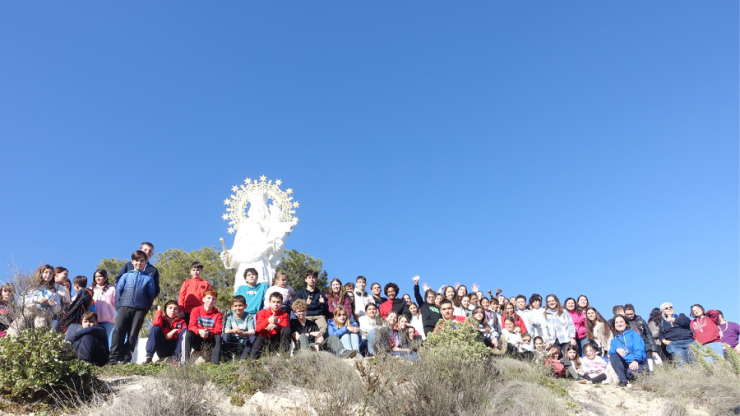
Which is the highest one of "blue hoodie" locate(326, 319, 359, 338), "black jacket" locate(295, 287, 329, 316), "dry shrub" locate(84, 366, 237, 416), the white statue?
the white statue

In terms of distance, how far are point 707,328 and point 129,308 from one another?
31.8 feet

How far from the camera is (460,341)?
7.11m

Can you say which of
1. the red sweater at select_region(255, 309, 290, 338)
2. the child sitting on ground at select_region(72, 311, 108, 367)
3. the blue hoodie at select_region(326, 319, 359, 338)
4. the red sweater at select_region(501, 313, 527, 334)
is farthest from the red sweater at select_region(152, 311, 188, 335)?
the red sweater at select_region(501, 313, 527, 334)

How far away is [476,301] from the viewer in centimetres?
1030

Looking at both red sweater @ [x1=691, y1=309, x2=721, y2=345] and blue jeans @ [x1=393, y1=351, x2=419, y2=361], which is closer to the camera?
blue jeans @ [x1=393, y1=351, x2=419, y2=361]

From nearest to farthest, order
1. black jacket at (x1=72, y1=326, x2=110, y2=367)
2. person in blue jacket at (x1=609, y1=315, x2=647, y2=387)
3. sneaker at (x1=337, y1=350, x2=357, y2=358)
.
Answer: black jacket at (x1=72, y1=326, x2=110, y2=367) < sneaker at (x1=337, y1=350, x2=357, y2=358) < person in blue jacket at (x1=609, y1=315, x2=647, y2=387)

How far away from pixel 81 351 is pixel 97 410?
127cm

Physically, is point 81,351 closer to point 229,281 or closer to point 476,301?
point 476,301

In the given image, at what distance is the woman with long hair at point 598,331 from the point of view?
31.2ft

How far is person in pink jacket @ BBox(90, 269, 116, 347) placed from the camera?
775 cm

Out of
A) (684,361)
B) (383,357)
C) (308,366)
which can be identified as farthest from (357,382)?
(684,361)

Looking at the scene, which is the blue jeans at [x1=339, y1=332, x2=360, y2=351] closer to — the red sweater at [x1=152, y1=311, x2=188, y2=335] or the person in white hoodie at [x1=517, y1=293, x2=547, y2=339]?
the red sweater at [x1=152, y1=311, x2=188, y2=335]

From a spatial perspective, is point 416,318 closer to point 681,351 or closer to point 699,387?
point 699,387

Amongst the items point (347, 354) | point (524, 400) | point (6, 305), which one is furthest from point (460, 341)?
point (6, 305)
